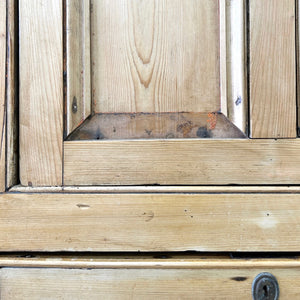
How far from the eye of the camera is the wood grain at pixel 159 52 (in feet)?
1.05

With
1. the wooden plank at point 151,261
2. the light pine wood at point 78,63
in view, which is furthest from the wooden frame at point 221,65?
the wooden plank at point 151,261

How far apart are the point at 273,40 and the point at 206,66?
0.29 ft

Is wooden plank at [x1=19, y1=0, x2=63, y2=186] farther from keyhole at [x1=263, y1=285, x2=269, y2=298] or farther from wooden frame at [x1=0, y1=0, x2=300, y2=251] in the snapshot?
keyhole at [x1=263, y1=285, x2=269, y2=298]

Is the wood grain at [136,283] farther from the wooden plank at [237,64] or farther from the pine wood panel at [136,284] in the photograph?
the wooden plank at [237,64]

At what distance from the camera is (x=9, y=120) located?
312 mm

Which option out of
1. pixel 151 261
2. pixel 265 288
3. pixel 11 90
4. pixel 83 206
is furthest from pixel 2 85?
pixel 265 288

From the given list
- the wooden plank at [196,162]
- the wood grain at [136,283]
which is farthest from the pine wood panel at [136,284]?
the wooden plank at [196,162]

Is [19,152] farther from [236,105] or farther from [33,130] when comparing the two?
[236,105]

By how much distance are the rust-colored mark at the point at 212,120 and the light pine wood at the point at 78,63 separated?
0.16 meters

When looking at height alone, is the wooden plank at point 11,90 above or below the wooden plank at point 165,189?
above

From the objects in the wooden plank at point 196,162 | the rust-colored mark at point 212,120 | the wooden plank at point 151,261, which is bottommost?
the wooden plank at point 151,261

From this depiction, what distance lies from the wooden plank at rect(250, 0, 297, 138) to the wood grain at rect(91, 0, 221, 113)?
0.05m

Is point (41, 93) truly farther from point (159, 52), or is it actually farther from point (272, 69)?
point (272, 69)

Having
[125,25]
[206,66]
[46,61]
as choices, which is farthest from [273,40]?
[46,61]
